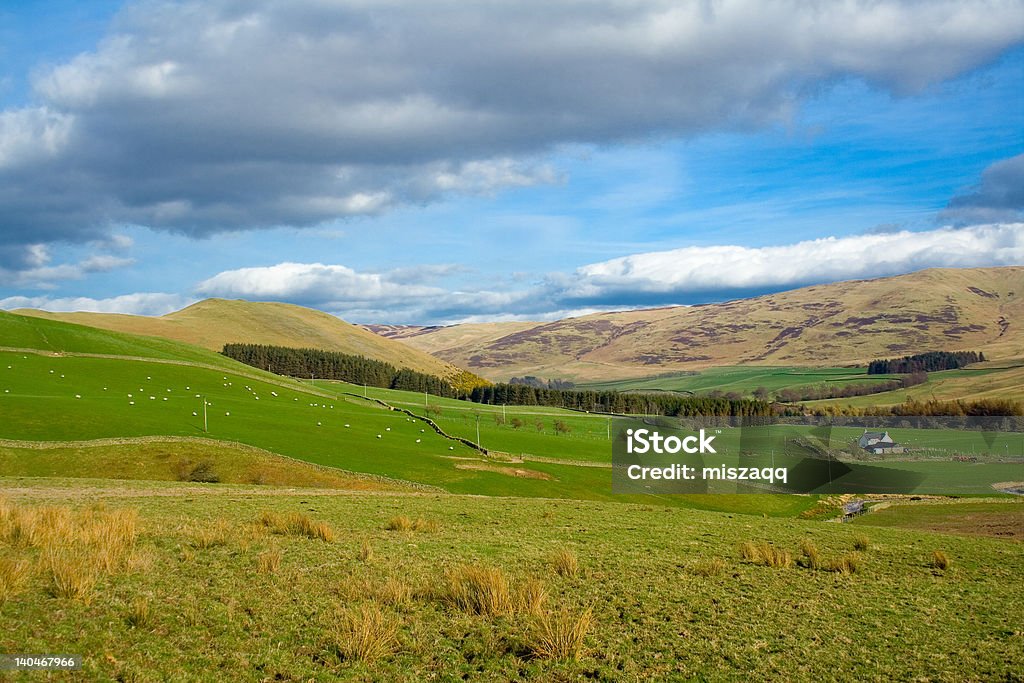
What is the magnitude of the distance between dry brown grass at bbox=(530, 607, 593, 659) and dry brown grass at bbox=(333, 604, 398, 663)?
7.18ft

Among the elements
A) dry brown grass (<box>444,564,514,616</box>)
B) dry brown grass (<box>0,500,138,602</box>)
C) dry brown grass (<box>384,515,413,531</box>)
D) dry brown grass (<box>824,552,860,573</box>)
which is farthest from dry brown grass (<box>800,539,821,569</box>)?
dry brown grass (<box>0,500,138,602</box>)

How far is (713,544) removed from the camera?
21578 millimetres

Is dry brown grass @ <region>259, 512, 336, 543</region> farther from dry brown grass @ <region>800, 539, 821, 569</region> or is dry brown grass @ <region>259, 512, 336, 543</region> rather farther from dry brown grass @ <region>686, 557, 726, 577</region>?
dry brown grass @ <region>800, 539, 821, 569</region>

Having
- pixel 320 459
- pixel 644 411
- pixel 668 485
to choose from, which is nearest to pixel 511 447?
pixel 668 485

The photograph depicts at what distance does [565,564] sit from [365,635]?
7019 millimetres

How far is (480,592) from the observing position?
40.8 ft

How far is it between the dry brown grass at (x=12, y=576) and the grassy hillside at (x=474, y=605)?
0.06 metres

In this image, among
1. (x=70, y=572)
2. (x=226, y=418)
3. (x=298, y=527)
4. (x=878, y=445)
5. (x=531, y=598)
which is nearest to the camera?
(x=70, y=572)

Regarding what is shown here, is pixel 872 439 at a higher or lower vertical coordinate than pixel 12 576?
lower

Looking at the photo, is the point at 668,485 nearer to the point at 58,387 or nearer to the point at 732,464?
the point at 732,464

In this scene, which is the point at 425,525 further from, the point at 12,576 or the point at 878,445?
the point at 878,445

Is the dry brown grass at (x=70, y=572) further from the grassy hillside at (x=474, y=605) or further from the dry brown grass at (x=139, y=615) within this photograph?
the dry brown grass at (x=139, y=615)

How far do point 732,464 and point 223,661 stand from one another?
99.1 m

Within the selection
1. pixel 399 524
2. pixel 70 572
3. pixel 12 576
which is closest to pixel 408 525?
pixel 399 524
